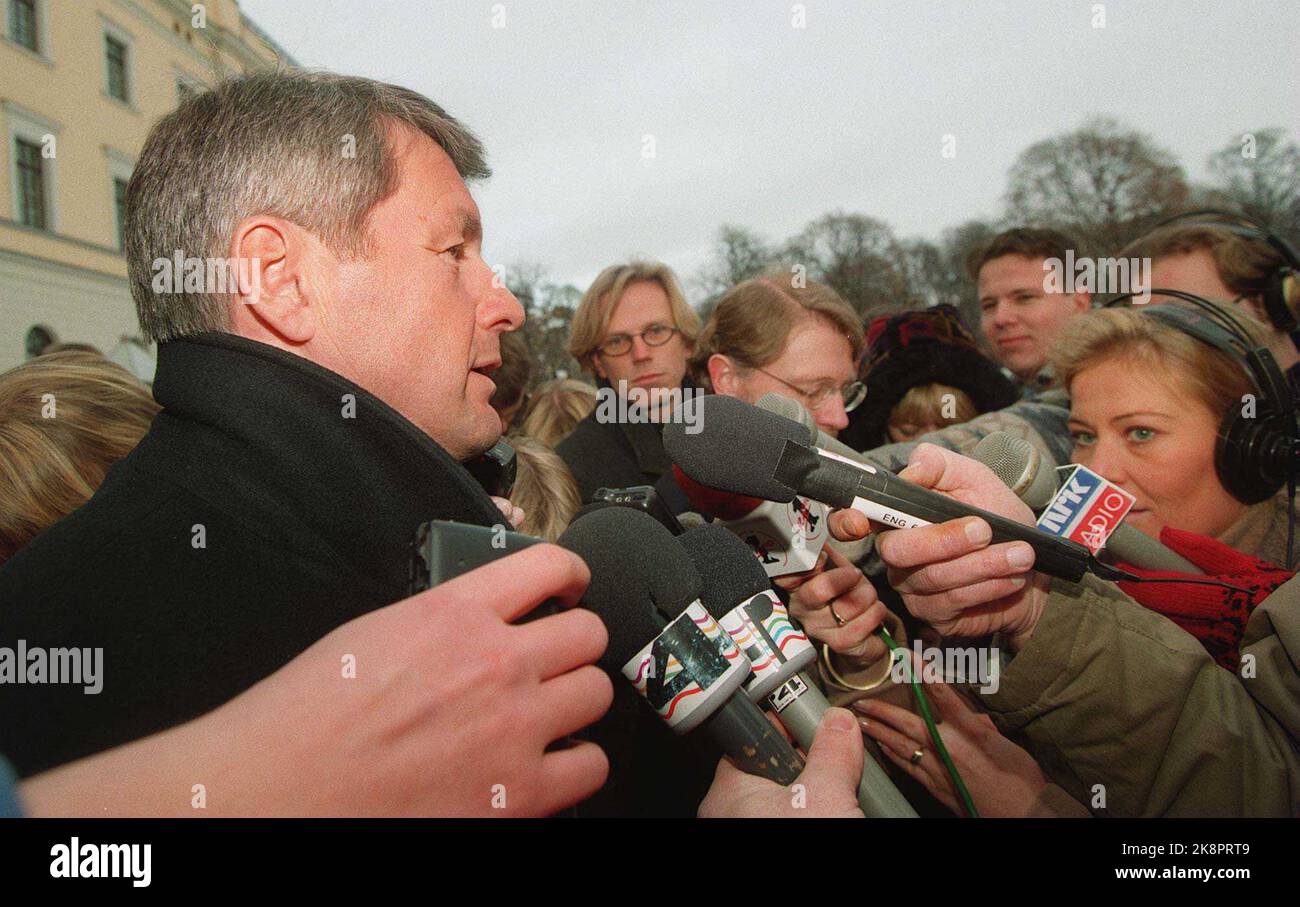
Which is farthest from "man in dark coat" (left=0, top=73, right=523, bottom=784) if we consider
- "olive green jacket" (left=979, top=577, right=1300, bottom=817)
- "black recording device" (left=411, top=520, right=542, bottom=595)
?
"olive green jacket" (left=979, top=577, right=1300, bottom=817)

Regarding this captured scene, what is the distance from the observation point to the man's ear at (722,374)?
317 cm

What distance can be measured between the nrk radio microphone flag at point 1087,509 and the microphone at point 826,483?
0.25 metres

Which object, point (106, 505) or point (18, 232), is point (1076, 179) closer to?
point (18, 232)

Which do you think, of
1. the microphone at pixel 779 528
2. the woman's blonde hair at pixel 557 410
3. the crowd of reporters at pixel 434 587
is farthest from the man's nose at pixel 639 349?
the microphone at pixel 779 528

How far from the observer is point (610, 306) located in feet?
13.4

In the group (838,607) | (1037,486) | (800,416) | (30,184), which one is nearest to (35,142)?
(30,184)

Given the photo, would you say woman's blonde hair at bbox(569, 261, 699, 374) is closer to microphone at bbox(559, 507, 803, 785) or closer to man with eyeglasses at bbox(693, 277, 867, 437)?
man with eyeglasses at bbox(693, 277, 867, 437)

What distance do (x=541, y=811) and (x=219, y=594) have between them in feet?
1.80

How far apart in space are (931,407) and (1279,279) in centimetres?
132

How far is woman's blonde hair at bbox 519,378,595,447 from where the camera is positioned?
179 inches

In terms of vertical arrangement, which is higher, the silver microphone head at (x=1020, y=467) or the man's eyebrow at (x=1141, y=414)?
the man's eyebrow at (x=1141, y=414)

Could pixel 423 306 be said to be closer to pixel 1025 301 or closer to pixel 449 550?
pixel 449 550

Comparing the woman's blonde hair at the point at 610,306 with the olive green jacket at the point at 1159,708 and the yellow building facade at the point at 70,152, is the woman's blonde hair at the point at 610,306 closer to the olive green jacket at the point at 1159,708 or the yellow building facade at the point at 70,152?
the olive green jacket at the point at 1159,708

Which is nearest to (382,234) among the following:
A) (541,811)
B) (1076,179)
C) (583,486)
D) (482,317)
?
(482,317)
